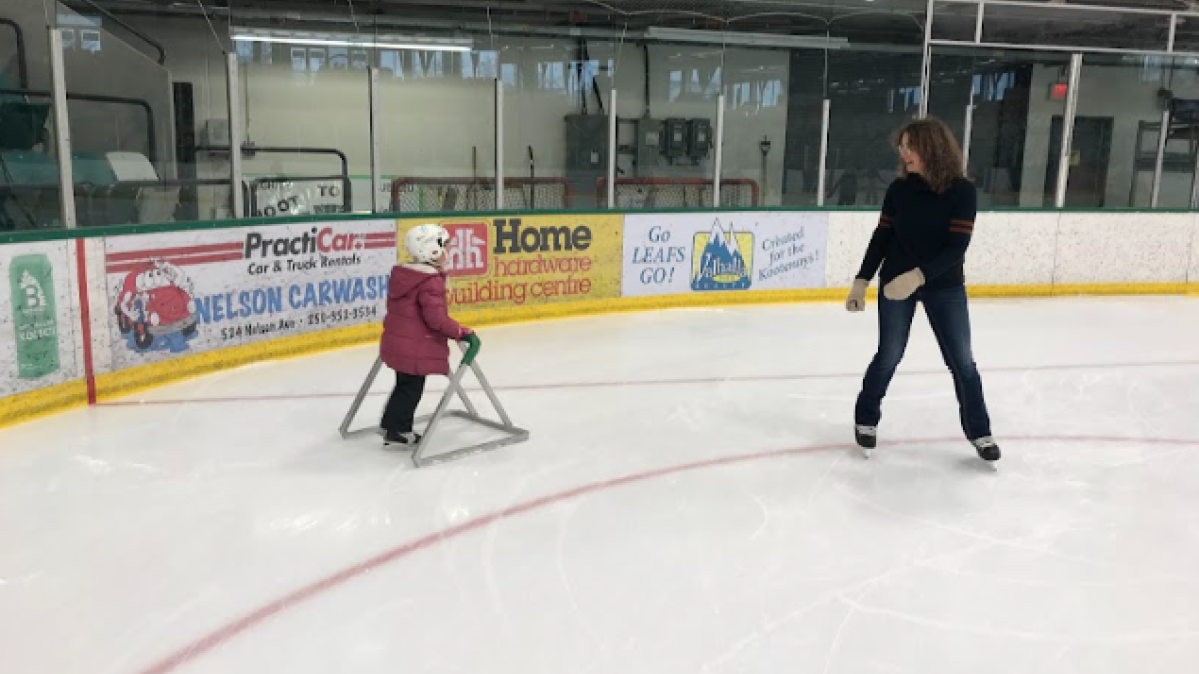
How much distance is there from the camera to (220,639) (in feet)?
7.48

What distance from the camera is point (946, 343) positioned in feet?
11.5

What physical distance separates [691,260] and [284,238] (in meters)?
3.28

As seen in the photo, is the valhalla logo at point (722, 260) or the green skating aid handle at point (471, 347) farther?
the valhalla logo at point (722, 260)

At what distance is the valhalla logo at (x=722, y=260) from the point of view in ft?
25.0

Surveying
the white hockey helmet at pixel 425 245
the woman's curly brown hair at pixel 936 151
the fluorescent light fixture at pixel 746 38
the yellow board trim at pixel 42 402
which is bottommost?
the yellow board trim at pixel 42 402

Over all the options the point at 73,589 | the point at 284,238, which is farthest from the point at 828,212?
the point at 73,589

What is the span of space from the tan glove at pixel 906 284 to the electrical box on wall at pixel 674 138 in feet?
14.8

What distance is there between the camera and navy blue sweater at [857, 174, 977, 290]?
333 centimetres

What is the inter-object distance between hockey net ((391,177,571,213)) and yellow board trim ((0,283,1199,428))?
75 cm

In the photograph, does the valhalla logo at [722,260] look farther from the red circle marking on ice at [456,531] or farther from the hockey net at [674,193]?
the red circle marking on ice at [456,531]

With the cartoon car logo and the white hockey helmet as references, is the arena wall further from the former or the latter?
the white hockey helmet

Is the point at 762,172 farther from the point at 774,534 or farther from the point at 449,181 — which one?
the point at 774,534

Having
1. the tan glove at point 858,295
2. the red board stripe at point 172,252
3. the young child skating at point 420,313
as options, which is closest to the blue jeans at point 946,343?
the tan glove at point 858,295

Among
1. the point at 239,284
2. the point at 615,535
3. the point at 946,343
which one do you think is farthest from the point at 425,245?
the point at 239,284
